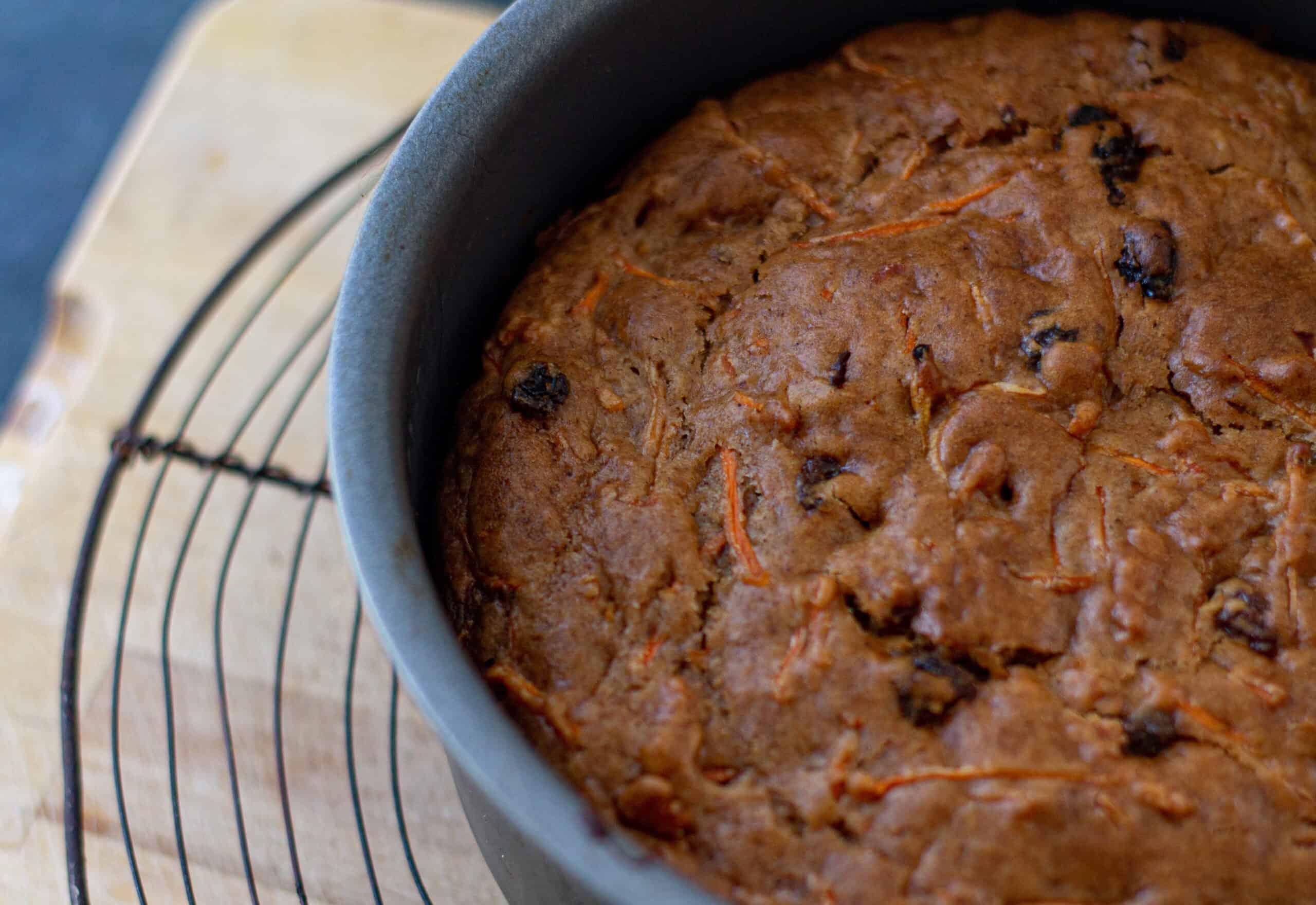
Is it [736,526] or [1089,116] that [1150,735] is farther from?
[1089,116]

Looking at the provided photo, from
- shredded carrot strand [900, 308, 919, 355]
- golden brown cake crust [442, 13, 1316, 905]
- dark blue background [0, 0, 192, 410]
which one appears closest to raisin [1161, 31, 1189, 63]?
golden brown cake crust [442, 13, 1316, 905]

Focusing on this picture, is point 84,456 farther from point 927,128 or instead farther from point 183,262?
point 927,128

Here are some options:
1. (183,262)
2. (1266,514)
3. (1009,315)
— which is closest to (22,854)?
(183,262)

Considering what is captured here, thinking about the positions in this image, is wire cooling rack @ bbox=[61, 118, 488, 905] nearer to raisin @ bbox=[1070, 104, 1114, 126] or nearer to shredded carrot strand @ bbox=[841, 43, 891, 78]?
shredded carrot strand @ bbox=[841, 43, 891, 78]

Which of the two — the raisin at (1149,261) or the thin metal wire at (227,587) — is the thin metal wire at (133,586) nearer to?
the thin metal wire at (227,587)

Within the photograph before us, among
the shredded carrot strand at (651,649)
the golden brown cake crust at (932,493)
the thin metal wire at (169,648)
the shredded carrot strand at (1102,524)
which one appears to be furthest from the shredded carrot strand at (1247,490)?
the thin metal wire at (169,648)
